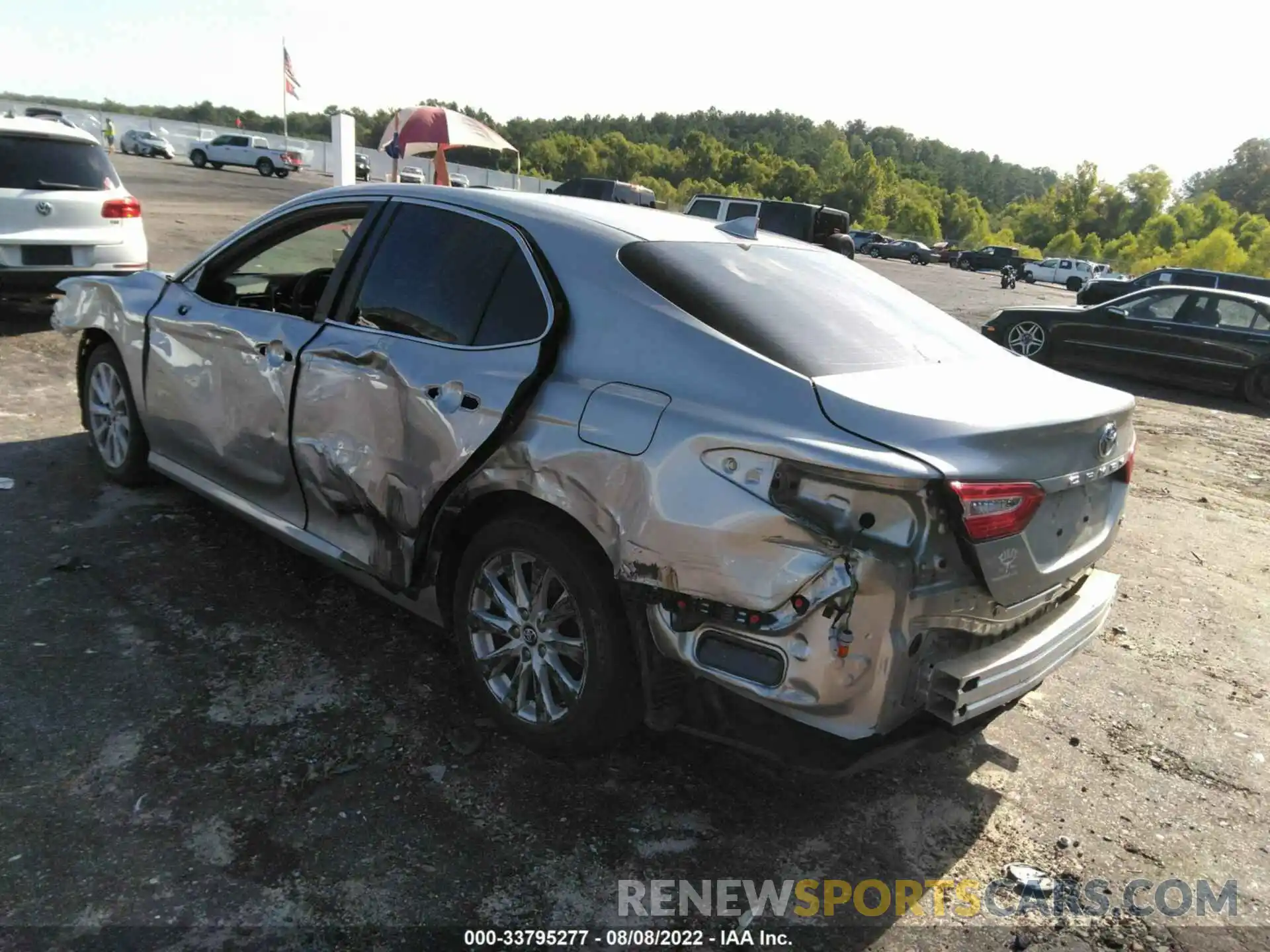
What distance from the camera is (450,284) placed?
10.7 ft

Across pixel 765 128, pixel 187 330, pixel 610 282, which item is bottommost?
pixel 187 330

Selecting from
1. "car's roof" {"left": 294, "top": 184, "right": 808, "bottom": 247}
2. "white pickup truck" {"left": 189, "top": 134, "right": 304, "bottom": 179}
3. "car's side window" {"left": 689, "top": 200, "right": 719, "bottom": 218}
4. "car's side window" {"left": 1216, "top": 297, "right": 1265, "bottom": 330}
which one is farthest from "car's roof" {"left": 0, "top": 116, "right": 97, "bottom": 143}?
"white pickup truck" {"left": 189, "top": 134, "right": 304, "bottom": 179}

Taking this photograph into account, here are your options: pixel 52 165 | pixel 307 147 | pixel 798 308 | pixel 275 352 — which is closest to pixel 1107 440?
pixel 798 308

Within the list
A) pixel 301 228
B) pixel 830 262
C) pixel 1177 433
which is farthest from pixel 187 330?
pixel 1177 433

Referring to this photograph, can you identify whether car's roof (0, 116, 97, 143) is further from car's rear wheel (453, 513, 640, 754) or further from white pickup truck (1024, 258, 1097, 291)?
white pickup truck (1024, 258, 1097, 291)

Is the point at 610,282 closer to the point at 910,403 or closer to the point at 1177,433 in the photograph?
the point at 910,403

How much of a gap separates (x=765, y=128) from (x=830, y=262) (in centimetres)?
19179

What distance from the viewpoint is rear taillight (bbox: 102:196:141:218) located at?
8430 mm

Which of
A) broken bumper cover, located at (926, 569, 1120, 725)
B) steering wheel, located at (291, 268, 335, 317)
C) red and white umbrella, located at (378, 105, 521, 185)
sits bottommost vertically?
broken bumper cover, located at (926, 569, 1120, 725)

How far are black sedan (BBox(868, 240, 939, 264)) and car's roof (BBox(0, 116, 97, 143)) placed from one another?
4921 cm

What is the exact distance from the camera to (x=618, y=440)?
2.60 metres

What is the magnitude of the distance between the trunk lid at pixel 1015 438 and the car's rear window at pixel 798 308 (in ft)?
0.43

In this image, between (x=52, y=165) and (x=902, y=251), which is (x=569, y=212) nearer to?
(x=52, y=165)

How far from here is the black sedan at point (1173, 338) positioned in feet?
39.5
